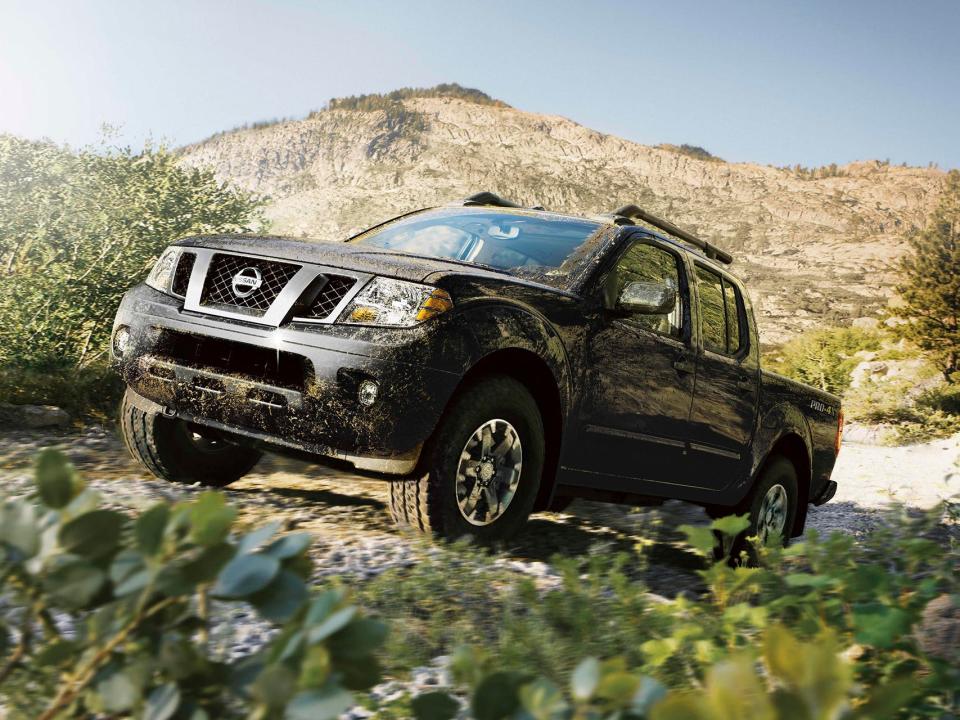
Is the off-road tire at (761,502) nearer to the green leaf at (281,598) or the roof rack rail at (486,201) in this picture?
the roof rack rail at (486,201)

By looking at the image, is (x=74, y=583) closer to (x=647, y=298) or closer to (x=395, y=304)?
(x=395, y=304)

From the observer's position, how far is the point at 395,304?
3.42 meters

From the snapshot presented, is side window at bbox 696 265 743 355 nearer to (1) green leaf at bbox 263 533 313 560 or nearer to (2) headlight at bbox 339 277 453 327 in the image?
(2) headlight at bbox 339 277 453 327

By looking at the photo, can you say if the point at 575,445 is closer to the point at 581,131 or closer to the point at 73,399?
the point at 73,399

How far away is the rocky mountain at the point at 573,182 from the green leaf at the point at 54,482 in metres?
66.0

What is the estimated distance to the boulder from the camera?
6.34 metres

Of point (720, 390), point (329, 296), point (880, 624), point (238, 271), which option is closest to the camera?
point (880, 624)

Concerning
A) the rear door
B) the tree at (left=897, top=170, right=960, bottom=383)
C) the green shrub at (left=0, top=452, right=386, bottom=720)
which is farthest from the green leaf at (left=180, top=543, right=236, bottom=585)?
the tree at (left=897, top=170, right=960, bottom=383)

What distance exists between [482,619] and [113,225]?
868 centimetres

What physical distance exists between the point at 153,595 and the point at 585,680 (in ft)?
1.71

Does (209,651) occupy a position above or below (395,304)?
below

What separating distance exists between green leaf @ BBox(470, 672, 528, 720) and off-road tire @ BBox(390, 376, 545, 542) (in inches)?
92.9

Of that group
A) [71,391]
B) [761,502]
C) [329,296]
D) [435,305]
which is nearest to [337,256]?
[329,296]

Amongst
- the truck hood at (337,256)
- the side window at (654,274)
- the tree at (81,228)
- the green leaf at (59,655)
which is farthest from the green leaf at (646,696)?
the tree at (81,228)
